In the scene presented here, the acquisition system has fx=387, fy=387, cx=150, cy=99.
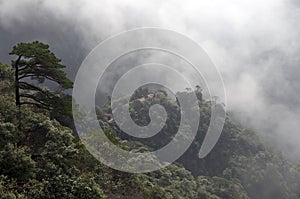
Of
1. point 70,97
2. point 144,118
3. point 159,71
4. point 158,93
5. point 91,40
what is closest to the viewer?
point 70,97

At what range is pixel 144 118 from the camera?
59469mm

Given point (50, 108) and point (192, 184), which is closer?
point (50, 108)

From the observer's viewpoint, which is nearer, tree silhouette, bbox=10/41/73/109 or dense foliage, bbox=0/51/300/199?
dense foliage, bbox=0/51/300/199

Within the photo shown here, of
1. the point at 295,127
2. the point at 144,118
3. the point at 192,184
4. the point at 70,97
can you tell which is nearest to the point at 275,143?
the point at 295,127

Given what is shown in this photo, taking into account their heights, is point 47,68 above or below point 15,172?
above

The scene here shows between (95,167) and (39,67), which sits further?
(95,167)

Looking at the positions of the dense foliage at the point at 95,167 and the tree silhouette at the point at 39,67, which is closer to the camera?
the dense foliage at the point at 95,167

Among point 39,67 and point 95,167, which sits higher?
point 39,67

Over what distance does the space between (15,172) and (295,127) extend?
10708cm

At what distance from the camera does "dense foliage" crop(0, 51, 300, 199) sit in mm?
11945

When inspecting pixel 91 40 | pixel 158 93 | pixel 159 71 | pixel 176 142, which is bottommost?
pixel 176 142

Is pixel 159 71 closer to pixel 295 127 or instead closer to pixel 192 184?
pixel 192 184

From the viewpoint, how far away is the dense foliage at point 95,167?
1195 centimetres

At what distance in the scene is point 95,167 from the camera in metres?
18.8
